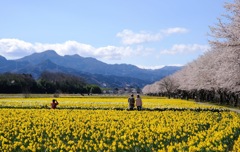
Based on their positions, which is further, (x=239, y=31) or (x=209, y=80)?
(x=209, y=80)

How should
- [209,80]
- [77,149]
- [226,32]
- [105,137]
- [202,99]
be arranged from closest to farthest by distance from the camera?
[77,149] < [105,137] < [226,32] < [209,80] < [202,99]

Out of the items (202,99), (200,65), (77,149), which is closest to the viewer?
(77,149)

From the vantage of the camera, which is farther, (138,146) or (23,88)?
(23,88)

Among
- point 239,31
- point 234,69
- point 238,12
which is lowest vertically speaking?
point 234,69

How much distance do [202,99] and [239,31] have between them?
65.0 metres

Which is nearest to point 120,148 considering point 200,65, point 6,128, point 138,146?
point 138,146

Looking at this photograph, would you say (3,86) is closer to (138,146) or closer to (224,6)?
(224,6)

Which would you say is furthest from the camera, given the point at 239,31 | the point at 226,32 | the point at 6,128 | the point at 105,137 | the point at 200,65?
the point at 200,65

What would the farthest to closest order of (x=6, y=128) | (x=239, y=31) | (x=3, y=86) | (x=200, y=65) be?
(x=3, y=86) → (x=200, y=65) → (x=239, y=31) → (x=6, y=128)

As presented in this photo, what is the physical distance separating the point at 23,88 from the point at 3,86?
7925mm

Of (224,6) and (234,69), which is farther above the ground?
(224,6)

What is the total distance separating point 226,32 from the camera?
27.8 m

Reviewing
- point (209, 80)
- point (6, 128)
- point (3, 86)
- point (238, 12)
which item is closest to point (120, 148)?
point (6, 128)

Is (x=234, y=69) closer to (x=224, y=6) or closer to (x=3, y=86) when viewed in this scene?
(x=224, y=6)
